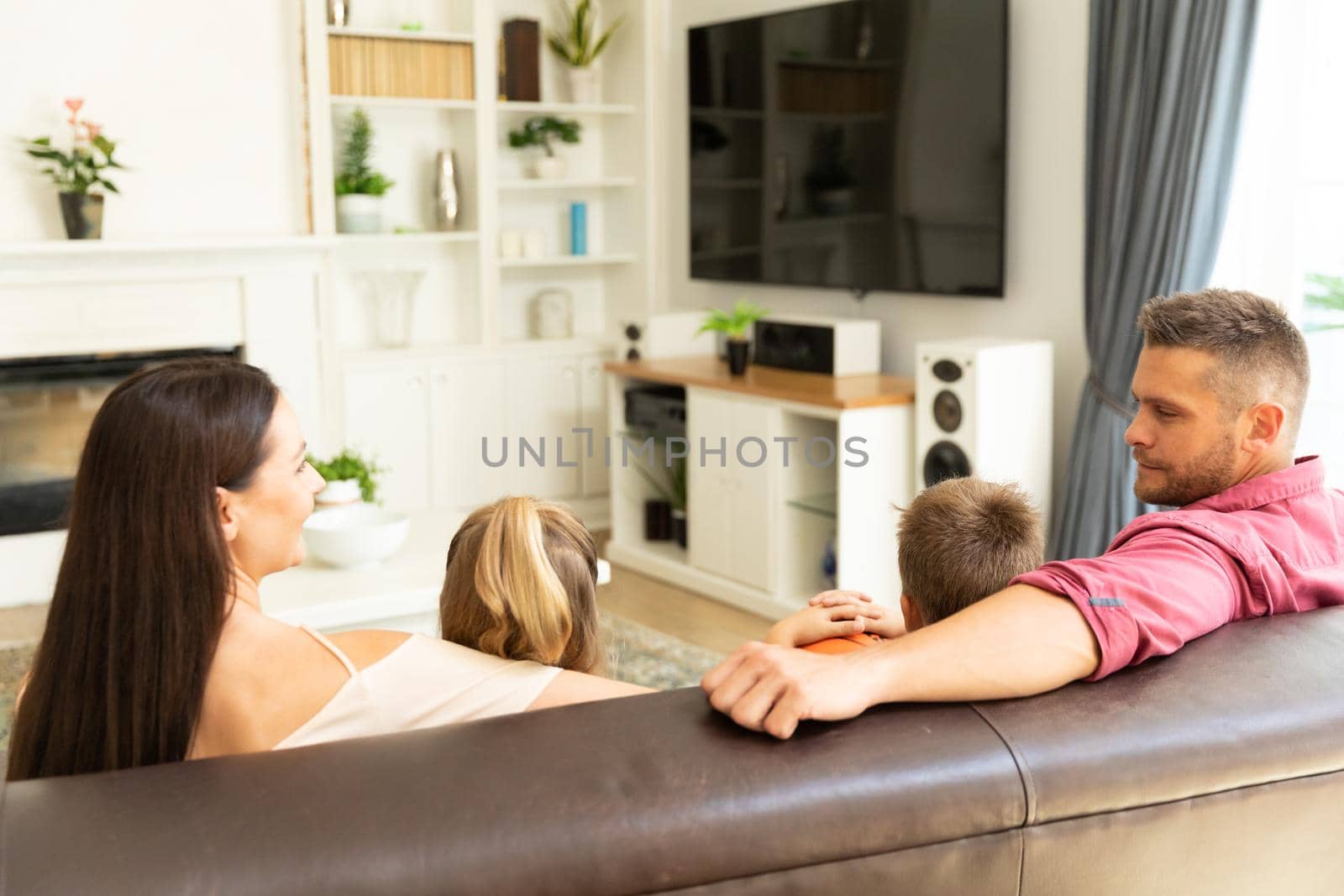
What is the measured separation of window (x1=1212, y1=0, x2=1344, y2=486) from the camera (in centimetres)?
362

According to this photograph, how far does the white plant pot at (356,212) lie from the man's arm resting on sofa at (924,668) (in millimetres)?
4668

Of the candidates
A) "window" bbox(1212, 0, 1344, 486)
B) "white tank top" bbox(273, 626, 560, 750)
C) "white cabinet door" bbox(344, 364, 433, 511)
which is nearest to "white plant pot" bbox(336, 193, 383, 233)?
"white cabinet door" bbox(344, 364, 433, 511)

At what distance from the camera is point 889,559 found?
14.9 ft

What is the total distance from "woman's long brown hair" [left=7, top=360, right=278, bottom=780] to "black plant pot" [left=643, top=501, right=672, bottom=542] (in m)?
4.23

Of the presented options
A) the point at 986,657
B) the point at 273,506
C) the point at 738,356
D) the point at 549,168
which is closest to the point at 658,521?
the point at 738,356

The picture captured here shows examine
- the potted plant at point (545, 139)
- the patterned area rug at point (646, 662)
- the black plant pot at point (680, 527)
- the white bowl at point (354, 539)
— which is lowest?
the patterned area rug at point (646, 662)

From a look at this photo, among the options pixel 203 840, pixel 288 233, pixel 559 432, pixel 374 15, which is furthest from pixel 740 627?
pixel 203 840

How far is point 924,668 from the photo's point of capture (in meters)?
1.04

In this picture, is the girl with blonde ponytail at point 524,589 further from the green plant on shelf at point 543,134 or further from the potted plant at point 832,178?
the green plant on shelf at point 543,134

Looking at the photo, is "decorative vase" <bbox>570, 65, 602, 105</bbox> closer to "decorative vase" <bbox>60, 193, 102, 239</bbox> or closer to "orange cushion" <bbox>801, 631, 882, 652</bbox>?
"decorative vase" <bbox>60, 193, 102, 239</bbox>

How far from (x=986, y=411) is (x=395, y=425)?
250cm

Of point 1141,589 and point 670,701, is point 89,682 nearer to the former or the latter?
point 670,701

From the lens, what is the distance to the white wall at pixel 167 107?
4.90 m

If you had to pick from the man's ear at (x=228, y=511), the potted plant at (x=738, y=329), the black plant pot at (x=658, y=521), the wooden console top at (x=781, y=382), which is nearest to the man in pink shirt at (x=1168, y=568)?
the man's ear at (x=228, y=511)
